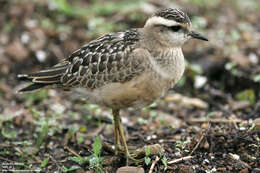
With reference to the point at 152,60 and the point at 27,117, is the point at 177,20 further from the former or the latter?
the point at 27,117

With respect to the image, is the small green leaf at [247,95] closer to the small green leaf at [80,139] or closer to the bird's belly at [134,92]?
the bird's belly at [134,92]

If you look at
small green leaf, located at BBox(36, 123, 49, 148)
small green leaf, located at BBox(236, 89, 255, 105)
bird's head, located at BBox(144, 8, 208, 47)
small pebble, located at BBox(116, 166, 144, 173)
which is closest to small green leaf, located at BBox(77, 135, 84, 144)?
small green leaf, located at BBox(36, 123, 49, 148)

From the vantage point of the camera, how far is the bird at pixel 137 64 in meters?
4.69

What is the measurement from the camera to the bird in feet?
15.4

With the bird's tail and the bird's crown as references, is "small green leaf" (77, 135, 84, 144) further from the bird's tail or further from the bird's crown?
the bird's crown

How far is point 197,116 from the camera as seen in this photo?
640 centimetres

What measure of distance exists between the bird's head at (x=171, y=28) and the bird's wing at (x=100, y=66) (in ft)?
1.01

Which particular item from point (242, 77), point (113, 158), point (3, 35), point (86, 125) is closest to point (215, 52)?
point (242, 77)

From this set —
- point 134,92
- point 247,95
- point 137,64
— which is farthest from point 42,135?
point 247,95

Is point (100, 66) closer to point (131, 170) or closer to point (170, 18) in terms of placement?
point (170, 18)

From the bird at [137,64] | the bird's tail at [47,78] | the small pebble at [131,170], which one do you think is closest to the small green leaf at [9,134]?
the bird's tail at [47,78]

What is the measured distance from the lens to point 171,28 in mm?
4832

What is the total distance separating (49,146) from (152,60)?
202cm

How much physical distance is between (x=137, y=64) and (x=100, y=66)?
1.82ft
